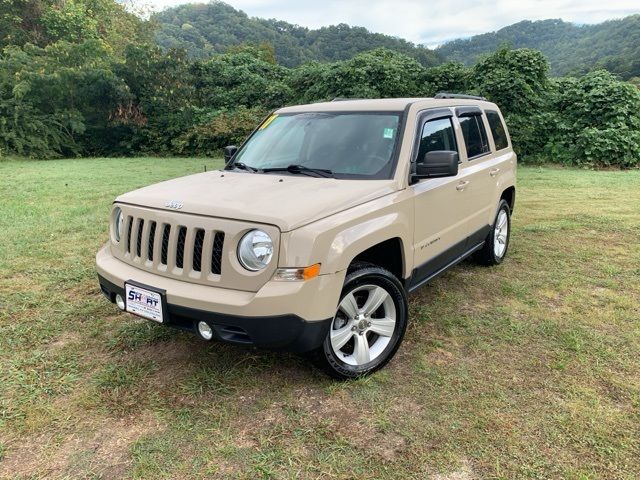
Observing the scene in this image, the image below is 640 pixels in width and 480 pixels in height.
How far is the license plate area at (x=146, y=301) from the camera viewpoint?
2.77 metres

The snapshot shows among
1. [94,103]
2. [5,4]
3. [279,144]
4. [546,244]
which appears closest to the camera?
[279,144]

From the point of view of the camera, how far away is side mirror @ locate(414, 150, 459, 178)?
3.27 meters

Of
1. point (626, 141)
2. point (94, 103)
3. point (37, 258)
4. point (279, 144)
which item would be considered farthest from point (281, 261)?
point (94, 103)

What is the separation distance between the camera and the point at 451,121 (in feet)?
13.9

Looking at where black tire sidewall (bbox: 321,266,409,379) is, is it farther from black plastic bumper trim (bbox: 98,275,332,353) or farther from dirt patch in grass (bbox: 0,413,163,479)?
dirt patch in grass (bbox: 0,413,163,479)

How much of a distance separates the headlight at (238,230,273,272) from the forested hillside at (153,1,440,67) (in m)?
32.0

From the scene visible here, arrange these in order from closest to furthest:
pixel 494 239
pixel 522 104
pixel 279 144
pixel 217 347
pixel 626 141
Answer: pixel 217 347 < pixel 279 144 < pixel 494 239 < pixel 626 141 < pixel 522 104

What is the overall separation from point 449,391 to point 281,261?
4.35ft

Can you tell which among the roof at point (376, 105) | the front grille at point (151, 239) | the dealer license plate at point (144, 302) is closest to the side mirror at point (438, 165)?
the roof at point (376, 105)

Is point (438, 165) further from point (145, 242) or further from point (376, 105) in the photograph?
point (145, 242)

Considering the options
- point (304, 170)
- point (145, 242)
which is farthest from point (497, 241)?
point (145, 242)

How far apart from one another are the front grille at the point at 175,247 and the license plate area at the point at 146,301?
141 millimetres

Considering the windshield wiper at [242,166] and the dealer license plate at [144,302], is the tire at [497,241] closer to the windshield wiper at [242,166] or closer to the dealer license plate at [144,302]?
the windshield wiper at [242,166]

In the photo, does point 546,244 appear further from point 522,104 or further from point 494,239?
point 522,104
